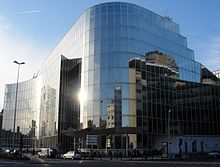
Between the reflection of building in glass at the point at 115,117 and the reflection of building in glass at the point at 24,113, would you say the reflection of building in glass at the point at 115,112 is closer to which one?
the reflection of building in glass at the point at 115,117

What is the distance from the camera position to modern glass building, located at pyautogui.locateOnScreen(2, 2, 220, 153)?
68.2 m

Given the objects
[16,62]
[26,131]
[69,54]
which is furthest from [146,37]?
[26,131]

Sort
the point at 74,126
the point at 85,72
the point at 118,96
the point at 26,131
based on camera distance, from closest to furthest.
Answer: the point at 118,96
the point at 85,72
the point at 74,126
the point at 26,131

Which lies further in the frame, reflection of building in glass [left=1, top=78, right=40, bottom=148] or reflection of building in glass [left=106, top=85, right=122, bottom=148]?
reflection of building in glass [left=1, top=78, right=40, bottom=148]

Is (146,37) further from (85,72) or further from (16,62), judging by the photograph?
(16,62)

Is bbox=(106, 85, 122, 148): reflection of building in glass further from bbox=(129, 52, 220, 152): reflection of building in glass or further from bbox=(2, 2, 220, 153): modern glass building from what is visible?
bbox=(129, 52, 220, 152): reflection of building in glass

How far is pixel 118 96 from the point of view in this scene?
224 feet

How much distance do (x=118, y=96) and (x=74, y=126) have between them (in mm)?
15493

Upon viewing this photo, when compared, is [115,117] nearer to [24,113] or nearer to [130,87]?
[130,87]

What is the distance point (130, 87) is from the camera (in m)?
69.4

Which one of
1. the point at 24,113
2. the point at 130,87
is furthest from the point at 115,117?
the point at 24,113

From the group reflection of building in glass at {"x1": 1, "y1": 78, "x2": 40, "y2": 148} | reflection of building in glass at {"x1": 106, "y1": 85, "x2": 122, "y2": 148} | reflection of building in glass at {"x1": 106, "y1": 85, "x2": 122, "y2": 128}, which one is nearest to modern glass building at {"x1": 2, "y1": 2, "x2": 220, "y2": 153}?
reflection of building in glass at {"x1": 106, "y1": 85, "x2": 122, "y2": 148}

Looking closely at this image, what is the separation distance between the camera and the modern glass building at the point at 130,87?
2685 inches

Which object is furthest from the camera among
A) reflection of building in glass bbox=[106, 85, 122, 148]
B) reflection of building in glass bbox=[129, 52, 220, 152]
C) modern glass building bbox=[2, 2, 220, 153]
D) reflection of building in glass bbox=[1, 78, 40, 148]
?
reflection of building in glass bbox=[1, 78, 40, 148]
